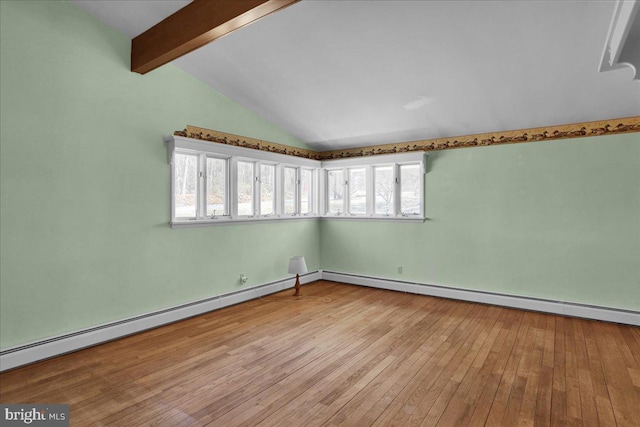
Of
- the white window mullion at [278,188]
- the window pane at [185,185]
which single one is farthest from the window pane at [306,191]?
the window pane at [185,185]

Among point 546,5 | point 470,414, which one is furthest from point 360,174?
point 470,414

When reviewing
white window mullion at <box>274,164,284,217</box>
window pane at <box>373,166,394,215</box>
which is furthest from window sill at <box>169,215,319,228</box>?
window pane at <box>373,166,394,215</box>

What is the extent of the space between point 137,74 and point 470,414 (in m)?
4.23

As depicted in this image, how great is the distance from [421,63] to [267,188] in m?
2.79

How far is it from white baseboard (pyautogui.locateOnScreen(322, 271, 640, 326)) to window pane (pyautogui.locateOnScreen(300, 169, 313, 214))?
1.26m

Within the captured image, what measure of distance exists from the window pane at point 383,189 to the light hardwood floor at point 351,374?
1946mm

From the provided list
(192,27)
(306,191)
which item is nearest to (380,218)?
(306,191)

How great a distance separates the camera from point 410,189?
211 inches

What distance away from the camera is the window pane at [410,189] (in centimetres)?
527

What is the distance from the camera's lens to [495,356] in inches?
120

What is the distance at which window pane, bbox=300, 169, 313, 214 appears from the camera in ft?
19.4

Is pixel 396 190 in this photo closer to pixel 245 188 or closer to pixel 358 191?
pixel 358 191

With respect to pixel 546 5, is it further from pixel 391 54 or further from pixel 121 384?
pixel 121 384

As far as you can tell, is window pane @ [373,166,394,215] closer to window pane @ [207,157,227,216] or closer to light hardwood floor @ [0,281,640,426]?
light hardwood floor @ [0,281,640,426]
